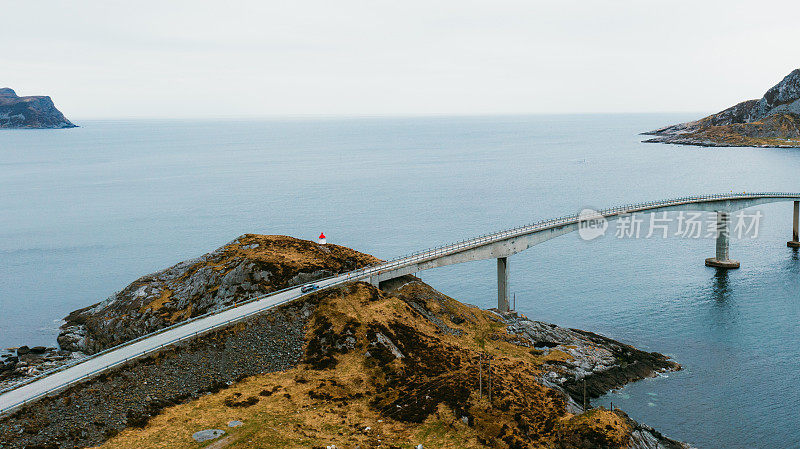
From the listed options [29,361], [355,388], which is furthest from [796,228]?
[29,361]

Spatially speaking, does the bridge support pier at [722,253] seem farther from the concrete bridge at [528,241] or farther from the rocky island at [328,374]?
the rocky island at [328,374]

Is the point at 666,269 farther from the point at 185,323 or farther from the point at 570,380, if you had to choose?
the point at 185,323

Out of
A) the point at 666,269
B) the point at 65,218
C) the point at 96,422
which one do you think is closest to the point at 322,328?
the point at 96,422

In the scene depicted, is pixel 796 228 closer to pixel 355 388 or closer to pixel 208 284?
pixel 355 388

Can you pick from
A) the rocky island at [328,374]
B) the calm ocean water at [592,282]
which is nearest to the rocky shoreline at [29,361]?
the rocky island at [328,374]

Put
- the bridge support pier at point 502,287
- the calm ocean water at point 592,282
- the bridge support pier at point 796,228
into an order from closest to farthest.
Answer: the calm ocean water at point 592,282 → the bridge support pier at point 502,287 → the bridge support pier at point 796,228

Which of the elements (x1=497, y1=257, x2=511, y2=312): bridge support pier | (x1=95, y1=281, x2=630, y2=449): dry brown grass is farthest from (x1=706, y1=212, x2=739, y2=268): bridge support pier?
(x1=95, y1=281, x2=630, y2=449): dry brown grass
